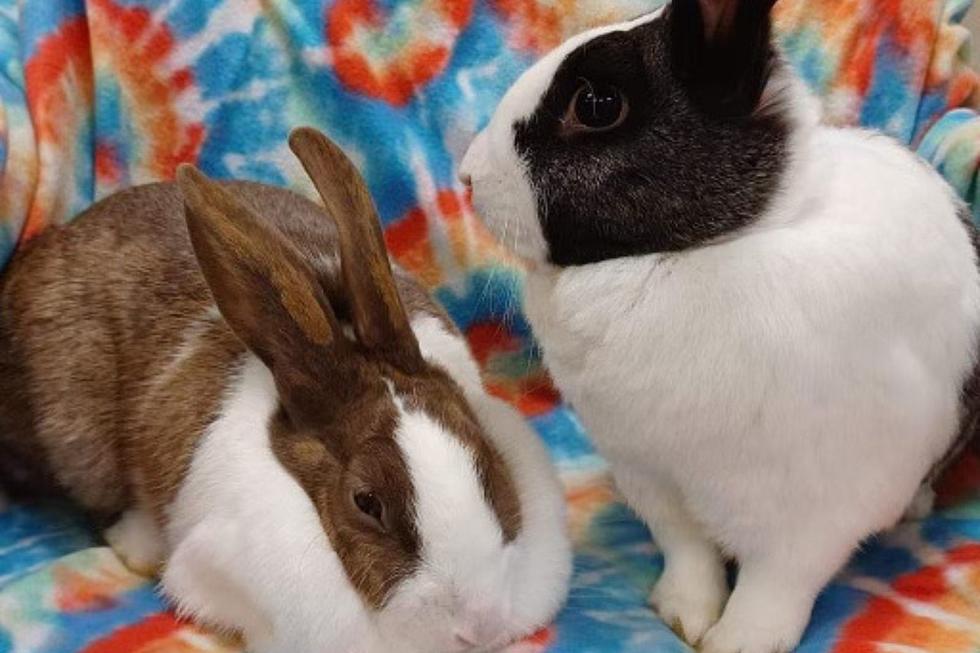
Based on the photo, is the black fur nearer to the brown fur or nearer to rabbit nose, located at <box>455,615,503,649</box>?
the brown fur

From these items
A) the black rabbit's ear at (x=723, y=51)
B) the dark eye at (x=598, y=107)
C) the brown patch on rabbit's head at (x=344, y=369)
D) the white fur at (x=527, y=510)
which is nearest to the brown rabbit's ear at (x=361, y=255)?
the brown patch on rabbit's head at (x=344, y=369)

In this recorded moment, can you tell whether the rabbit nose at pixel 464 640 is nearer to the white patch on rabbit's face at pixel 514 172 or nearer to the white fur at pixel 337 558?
the white fur at pixel 337 558

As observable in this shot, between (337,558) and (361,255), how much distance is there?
31 cm

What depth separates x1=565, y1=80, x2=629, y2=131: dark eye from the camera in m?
1.18

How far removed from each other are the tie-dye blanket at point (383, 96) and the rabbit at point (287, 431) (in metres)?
0.19

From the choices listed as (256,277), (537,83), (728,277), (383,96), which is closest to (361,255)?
(256,277)

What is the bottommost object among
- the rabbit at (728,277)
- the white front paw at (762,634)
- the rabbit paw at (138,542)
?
the white front paw at (762,634)

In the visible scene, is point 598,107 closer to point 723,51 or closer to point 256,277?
point 723,51

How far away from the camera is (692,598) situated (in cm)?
140

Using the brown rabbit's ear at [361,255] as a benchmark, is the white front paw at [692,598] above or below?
below

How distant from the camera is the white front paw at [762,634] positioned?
4.34ft

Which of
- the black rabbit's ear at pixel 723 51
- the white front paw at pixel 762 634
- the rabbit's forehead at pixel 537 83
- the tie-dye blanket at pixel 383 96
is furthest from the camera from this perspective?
the tie-dye blanket at pixel 383 96

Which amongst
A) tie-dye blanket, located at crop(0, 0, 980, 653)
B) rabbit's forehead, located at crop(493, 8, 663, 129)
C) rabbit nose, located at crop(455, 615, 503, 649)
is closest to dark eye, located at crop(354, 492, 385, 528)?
rabbit nose, located at crop(455, 615, 503, 649)

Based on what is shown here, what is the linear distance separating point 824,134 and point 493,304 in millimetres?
754
